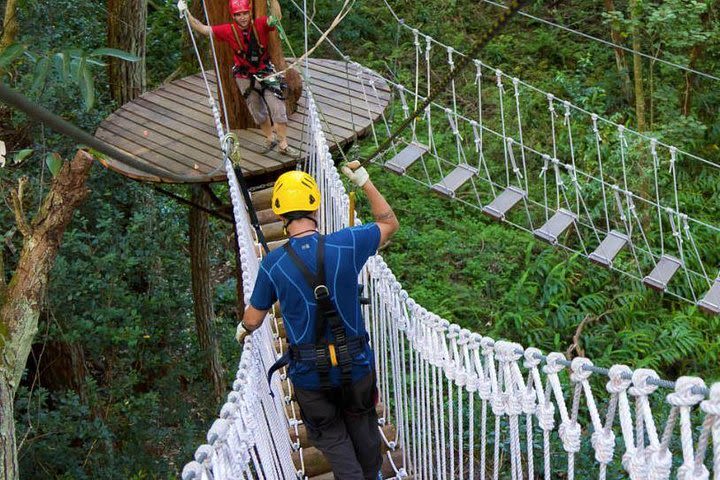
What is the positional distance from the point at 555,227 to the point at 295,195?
3393 millimetres

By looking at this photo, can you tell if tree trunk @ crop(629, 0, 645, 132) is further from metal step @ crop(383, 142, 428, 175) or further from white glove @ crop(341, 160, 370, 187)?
white glove @ crop(341, 160, 370, 187)

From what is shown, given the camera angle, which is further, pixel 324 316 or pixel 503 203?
pixel 503 203

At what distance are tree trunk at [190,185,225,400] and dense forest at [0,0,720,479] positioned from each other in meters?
0.02

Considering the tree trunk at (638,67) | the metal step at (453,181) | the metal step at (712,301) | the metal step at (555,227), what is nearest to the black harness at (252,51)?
the metal step at (453,181)

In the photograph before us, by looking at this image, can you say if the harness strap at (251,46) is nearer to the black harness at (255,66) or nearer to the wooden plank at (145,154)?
the black harness at (255,66)

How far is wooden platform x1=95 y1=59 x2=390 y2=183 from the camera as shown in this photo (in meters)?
4.35

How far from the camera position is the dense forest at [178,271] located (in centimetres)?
489

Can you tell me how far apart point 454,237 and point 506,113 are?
5.47ft

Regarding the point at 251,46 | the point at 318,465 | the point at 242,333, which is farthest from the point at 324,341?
the point at 251,46

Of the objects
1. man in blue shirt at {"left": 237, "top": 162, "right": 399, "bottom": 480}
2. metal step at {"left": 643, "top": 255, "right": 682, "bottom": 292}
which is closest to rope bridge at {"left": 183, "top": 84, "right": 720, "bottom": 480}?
man in blue shirt at {"left": 237, "top": 162, "right": 399, "bottom": 480}

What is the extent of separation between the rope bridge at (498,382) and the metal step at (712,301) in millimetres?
11

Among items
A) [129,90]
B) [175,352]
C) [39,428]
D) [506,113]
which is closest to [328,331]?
[39,428]

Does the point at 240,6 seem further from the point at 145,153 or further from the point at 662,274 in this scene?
the point at 662,274

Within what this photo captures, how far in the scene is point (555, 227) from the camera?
5.42 m
